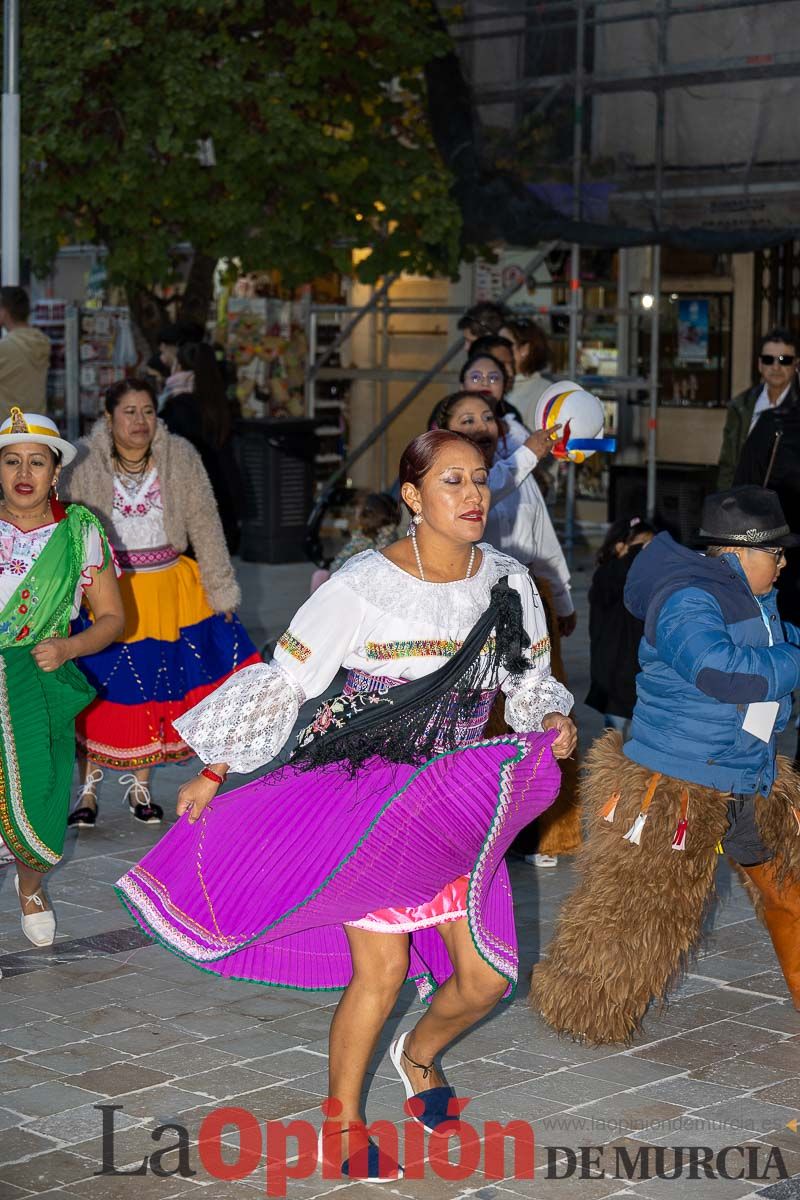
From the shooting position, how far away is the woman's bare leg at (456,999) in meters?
4.59

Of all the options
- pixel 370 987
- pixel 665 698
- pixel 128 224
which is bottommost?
pixel 370 987

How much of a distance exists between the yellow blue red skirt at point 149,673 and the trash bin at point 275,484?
8027mm

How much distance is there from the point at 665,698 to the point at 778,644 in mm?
373

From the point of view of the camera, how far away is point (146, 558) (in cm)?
821

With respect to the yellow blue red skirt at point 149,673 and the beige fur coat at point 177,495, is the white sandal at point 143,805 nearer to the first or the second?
the yellow blue red skirt at point 149,673

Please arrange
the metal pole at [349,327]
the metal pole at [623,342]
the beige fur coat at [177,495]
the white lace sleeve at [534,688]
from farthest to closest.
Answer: the metal pole at [349,327] → the metal pole at [623,342] → the beige fur coat at [177,495] → the white lace sleeve at [534,688]

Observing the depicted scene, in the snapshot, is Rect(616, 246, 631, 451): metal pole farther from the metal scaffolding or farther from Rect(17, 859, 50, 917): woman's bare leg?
Rect(17, 859, 50, 917): woman's bare leg

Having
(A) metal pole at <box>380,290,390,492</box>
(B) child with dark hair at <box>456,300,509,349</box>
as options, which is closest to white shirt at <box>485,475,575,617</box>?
(B) child with dark hair at <box>456,300,509,349</box>

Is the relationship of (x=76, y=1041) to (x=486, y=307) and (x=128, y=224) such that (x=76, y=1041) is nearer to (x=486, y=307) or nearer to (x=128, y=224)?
(x=486, y=307)

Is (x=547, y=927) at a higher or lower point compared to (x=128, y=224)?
lower

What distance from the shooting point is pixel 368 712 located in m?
4.53

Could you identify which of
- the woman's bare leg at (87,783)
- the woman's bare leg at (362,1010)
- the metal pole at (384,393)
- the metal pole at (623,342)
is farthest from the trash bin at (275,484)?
the woman's bare leg at (362,1010)

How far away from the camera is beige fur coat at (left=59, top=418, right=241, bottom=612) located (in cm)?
808

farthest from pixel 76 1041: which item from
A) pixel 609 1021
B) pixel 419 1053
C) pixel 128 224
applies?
pixel 128 224
